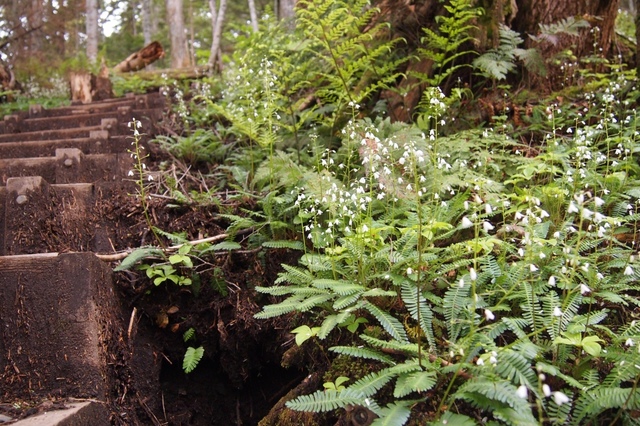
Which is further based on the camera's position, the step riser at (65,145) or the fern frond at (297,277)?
the step riser at (65,145)

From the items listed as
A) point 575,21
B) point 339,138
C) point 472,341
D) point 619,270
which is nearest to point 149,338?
point 472,341

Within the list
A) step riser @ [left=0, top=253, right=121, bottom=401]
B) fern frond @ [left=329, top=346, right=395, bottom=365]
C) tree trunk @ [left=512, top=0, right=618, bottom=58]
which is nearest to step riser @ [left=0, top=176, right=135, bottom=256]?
step riser @ [left=0, top=253, right=121, bottom=401]

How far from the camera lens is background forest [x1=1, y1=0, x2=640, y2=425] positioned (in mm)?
1973

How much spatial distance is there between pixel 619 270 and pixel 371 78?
3023mm

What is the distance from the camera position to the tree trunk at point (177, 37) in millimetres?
15680

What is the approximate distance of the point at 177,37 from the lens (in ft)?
52.0

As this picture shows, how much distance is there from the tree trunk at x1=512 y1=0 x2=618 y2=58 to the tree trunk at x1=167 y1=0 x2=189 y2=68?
12.7 meters

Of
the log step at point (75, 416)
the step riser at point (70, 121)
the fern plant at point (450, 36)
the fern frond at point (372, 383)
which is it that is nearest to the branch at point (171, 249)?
the log step at point (75, 416)

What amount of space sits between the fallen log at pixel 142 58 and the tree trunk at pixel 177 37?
349 centimetres

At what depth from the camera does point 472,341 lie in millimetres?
2090

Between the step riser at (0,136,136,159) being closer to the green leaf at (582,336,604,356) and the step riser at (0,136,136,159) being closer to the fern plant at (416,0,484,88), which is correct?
the fern plant at (416,0,484,88)

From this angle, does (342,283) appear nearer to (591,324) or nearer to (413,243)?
(413,243)

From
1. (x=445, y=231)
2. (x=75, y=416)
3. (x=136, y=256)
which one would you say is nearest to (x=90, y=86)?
(x=136, y=256)

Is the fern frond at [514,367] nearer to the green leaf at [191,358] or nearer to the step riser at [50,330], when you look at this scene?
the green leaf at [191,358]
